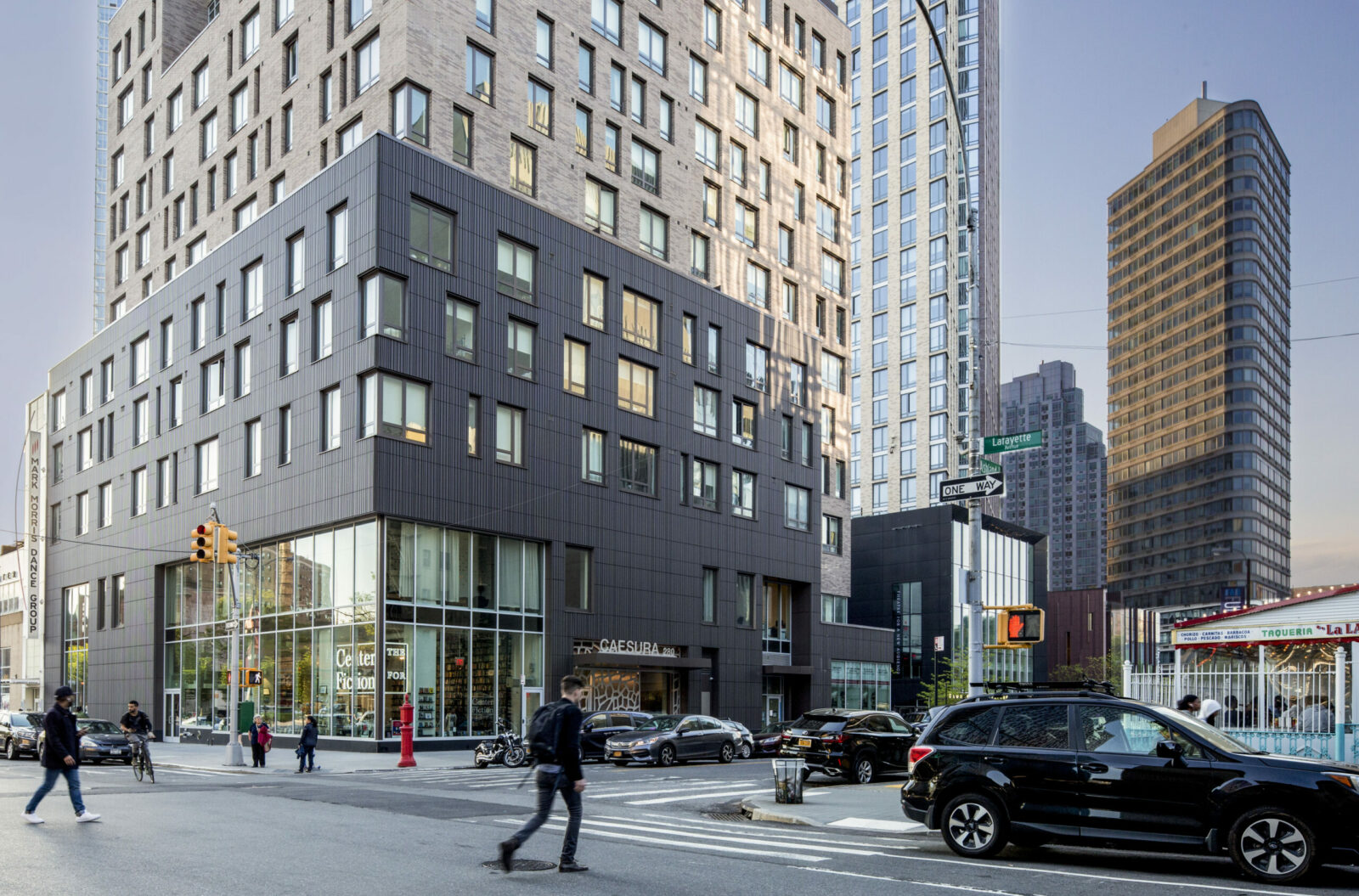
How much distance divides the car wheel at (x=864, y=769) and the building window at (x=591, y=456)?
920 inches

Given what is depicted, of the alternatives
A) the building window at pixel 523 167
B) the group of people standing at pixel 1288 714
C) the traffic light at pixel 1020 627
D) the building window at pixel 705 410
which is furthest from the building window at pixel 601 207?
the traffic light at pixel 1020 627

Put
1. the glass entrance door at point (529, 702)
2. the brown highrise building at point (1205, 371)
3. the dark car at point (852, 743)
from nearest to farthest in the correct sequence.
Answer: the dark car at point (852, 743), the glass entrance door at point (529, 702), the brown highrise building at point (1205, 371)

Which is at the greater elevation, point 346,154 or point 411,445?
point 346,154

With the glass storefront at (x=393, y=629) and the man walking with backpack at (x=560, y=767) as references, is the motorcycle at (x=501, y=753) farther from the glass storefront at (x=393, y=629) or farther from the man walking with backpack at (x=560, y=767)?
the man walking with backpack at (x=560, y=767)

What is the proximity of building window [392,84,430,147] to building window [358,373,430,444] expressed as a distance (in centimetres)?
893

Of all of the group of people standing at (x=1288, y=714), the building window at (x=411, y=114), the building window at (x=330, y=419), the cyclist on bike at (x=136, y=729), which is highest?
the building window at (x=411, y=114)

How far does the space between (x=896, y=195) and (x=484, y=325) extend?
64.5m

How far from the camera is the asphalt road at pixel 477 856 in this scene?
10.5 m

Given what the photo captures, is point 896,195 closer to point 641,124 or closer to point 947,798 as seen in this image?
point 641,124

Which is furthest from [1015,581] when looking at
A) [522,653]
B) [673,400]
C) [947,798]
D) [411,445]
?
[947,798]

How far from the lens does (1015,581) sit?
89688mm

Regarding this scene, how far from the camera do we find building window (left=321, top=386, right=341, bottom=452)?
136 feet

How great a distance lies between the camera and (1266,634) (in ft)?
71.8

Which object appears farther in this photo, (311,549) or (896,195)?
(896,195)
